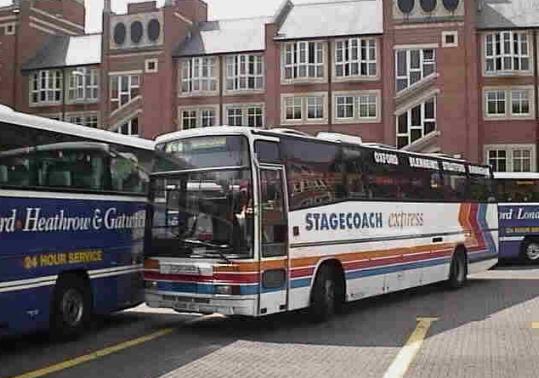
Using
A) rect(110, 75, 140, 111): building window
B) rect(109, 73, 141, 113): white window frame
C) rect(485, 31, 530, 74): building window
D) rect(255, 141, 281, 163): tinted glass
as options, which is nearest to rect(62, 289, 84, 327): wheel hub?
rect(255, 141, 281, 163): tinted glass

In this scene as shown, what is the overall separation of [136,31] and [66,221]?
1810 inches

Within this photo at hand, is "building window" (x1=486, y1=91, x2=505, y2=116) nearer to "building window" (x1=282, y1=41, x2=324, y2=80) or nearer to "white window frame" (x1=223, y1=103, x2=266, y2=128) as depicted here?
"building window" (x1=282, y1=41, x2=324, y2=80)

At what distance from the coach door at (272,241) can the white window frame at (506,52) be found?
128 ft

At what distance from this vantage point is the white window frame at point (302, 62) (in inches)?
1946

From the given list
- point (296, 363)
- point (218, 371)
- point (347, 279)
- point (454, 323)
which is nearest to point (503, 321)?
point (454, 323)

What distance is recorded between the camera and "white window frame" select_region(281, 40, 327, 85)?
49438 millimetres

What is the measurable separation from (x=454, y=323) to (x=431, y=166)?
5637 millimetres

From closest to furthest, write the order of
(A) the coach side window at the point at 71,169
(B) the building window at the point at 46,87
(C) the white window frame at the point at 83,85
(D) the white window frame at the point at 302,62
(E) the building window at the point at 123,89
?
(A) the coach side window at the point at 71,169, (D) the white window frame at the point at 302,62, (E) the building window at the point at 123,89, (C) the white window frame at the point at 83,85, (B) the building window at the point at 46,87

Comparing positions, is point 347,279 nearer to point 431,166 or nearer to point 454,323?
point 454,323

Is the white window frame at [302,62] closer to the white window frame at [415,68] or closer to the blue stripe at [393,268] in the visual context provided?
the white window frame at [415,68]

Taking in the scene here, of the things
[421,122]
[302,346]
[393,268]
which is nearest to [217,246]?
[302,346]

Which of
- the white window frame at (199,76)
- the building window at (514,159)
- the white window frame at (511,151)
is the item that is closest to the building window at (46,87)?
the white window frame at (199,76)

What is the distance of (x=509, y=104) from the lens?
4700cm

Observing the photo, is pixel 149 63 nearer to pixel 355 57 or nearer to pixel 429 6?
pixel 355 57
